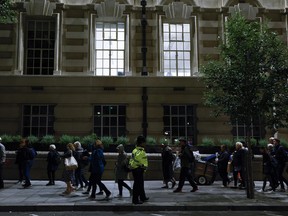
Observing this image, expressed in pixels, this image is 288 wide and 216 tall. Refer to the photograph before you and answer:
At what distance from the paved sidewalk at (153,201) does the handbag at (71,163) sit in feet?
3.13

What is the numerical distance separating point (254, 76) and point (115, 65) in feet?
34.4

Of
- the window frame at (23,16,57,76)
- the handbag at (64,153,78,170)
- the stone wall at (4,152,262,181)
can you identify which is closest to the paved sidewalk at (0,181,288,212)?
the handbag at (64,153,78,170)

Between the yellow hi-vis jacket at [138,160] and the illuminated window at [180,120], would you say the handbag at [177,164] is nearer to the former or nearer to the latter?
the yellow hi-vis jacket at [138,160]

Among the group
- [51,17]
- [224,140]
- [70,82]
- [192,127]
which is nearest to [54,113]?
[70,82]

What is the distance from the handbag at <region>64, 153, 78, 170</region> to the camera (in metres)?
13.8

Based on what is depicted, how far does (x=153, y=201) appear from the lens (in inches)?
490

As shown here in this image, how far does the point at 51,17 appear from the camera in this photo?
22.6m

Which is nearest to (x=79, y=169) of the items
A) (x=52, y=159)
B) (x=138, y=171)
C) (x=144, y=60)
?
(x=52, y=159)

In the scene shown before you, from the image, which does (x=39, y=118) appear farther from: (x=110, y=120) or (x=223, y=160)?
(x=223, y=160)

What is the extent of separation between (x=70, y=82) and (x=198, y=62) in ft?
23.9

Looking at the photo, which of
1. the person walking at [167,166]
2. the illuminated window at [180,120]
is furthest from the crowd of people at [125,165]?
the illuminated window at [180,120]

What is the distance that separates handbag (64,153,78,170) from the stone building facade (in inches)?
287

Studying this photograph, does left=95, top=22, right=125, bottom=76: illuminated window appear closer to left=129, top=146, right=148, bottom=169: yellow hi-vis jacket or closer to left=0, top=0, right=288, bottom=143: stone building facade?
left=0, top=0, right=288, bottom=143: stone building facade

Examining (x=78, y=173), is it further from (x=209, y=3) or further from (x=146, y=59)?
(x=209, y=3)
